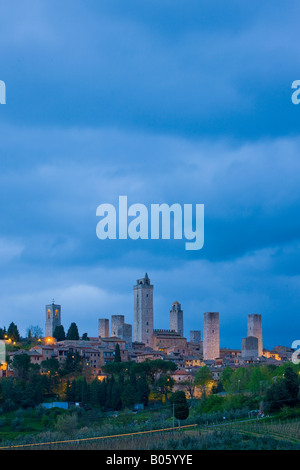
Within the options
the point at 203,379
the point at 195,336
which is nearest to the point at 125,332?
the point at 195,336

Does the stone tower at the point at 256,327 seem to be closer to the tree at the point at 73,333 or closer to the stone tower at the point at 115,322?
the stone tower at the point at 115,322

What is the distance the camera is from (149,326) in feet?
303

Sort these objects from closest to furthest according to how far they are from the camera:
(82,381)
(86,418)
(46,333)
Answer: (86,418) < (82,381) < (46,333)

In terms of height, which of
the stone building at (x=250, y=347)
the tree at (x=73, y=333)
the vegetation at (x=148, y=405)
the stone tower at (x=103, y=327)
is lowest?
the vegetation at (x=148, y=405)

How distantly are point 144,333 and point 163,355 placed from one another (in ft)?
49.4

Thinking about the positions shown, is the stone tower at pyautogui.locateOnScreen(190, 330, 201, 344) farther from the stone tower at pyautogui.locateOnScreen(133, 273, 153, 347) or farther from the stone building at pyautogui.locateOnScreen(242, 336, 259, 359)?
the stone building at pyautogui.locateOnScreen(242, 336, 259, 359)

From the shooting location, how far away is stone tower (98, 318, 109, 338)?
91.1 meters

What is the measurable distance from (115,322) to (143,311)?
12.5ft

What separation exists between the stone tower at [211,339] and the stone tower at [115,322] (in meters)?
10.4

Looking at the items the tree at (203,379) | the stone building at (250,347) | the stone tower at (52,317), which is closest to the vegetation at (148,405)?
the tree at (203,379)

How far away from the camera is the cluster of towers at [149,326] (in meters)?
84.6
